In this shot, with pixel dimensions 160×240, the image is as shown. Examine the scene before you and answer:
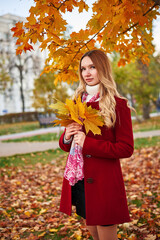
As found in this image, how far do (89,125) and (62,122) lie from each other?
201mm

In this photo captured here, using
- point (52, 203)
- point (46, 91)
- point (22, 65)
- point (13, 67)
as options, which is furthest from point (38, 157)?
point (22, 65)

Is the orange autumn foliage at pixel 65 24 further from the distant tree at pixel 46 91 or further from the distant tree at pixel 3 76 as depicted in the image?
the distant tree at pixel 3 76

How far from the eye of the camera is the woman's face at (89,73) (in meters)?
2.05

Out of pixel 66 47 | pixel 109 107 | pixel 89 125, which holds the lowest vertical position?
pixel 89 125

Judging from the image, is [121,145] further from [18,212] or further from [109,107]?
[18,212]

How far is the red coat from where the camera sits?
1855 millimetres

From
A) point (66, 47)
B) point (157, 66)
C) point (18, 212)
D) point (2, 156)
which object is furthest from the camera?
point (157, 66)

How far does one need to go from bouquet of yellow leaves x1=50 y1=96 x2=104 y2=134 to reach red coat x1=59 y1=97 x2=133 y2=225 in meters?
0.16

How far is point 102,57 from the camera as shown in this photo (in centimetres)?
206

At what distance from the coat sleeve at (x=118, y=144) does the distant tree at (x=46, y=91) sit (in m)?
13.3

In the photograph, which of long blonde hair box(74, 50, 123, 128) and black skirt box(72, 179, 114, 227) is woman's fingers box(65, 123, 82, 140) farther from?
black skirt box(72, 179, 114, 227)

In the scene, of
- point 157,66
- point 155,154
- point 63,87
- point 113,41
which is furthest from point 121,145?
point 63,87

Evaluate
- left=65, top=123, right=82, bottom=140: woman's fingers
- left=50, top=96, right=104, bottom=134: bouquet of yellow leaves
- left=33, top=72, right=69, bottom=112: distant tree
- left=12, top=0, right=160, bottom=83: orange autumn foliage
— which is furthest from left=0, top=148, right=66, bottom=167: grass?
left=33, top=72, right=69, bottom=112: distant tree

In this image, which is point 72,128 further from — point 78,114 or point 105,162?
point 105,162
